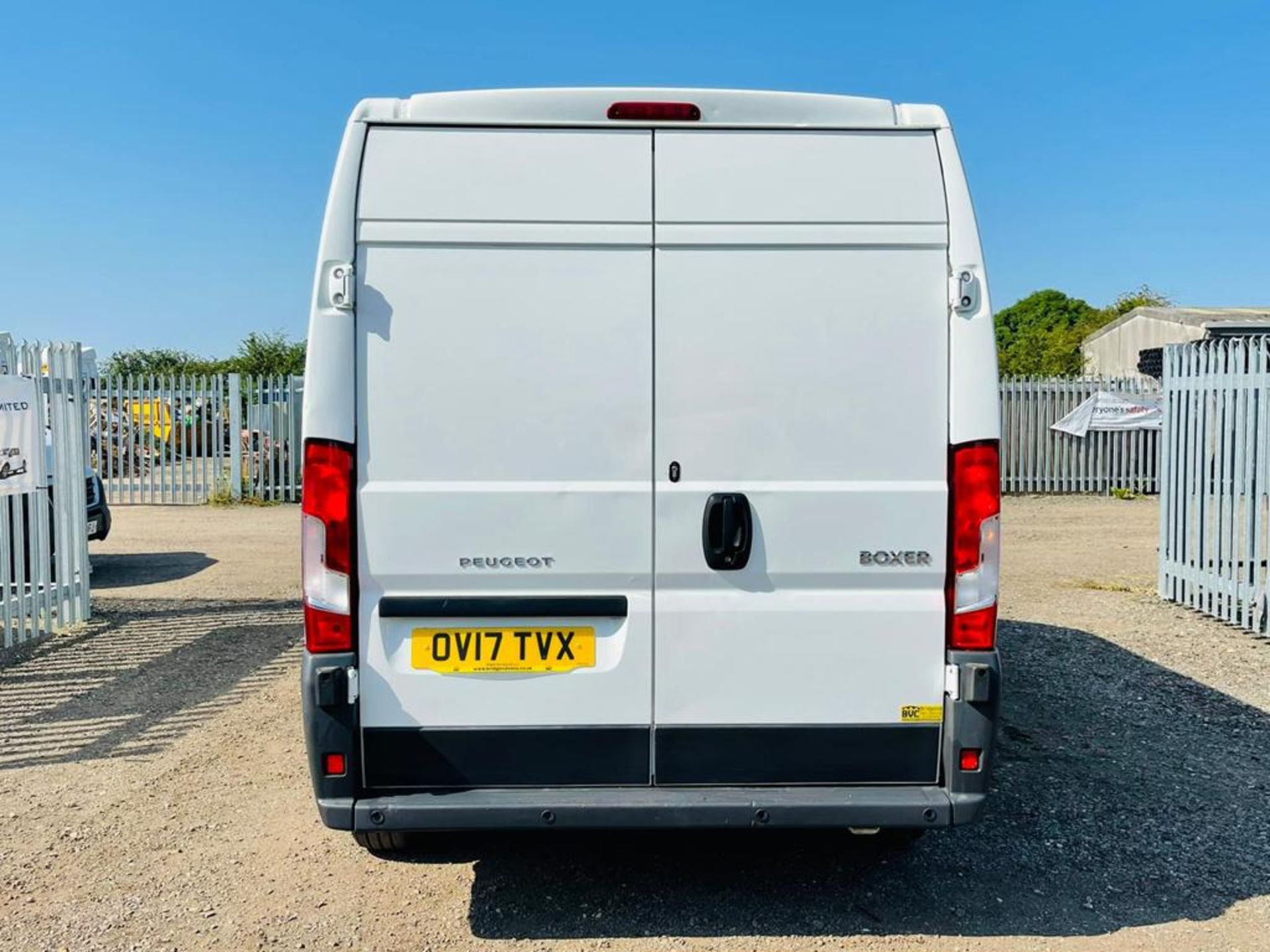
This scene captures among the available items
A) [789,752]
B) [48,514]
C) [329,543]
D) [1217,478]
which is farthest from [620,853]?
[1217,478]

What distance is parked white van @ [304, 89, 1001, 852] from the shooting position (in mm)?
3451

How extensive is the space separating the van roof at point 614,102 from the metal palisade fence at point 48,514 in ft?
18.7

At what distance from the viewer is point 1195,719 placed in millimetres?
6324

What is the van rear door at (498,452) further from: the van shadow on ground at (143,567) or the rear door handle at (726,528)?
the van shadow on ground at (143,567)

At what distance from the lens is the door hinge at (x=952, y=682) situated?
3508 mm

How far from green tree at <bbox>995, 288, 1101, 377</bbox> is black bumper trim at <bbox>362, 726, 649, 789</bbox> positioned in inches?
1350

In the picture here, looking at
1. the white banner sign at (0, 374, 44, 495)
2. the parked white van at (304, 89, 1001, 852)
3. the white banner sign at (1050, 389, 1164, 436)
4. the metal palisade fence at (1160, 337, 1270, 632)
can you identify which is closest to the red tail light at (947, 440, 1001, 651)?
the parked white van at (304, 89, 1001, 852)

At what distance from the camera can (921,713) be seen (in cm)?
355

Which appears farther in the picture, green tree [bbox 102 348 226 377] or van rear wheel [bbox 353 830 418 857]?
green tree [bbox 102 348 226 377]

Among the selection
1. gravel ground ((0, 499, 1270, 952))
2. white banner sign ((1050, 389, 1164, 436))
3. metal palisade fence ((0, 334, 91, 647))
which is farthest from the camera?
white banner sign ((1050, 389, 1164, 436))

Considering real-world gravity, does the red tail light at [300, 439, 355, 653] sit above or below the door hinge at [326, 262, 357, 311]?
below

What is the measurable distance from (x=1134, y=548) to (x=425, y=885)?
11.7 metres

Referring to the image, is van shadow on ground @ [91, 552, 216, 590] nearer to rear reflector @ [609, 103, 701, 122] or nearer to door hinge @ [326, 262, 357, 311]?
door hinge @ [326, 262, 357, 311]

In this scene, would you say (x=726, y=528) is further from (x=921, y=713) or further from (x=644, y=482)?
(x=921, y=713)
